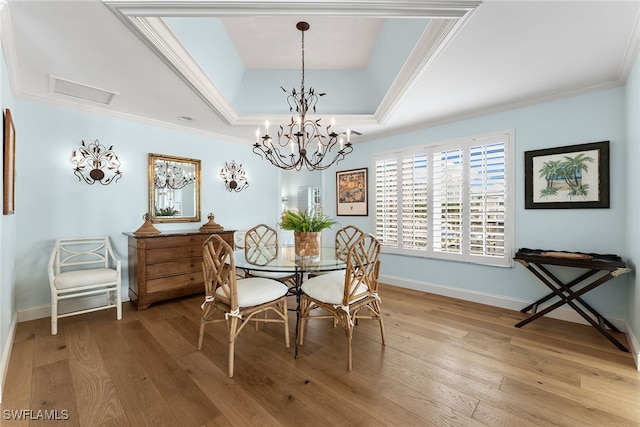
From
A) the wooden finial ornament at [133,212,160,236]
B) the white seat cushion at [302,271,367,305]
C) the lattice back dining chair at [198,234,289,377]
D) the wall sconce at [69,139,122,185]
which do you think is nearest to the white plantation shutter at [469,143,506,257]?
the white seat cushion at [302,271,367,305]

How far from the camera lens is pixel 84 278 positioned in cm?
266

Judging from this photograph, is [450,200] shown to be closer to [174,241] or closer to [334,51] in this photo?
[334,51]

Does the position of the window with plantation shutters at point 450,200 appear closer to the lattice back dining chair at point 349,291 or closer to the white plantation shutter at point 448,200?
the white plantation shutter at point 448,200

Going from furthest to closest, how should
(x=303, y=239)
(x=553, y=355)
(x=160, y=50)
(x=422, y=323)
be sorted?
(x=422, y=323) < (x=303, y=239) < (x=553, y=355) < (x=160, y=50)

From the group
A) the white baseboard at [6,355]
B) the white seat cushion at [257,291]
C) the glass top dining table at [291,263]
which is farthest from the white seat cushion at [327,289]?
the white baseboard at [6,355]

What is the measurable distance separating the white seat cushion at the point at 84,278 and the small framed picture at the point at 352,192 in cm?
343

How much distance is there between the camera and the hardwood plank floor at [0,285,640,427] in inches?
59.7

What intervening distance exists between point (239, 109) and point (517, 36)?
120 inches

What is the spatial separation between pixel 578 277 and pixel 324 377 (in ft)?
8.94

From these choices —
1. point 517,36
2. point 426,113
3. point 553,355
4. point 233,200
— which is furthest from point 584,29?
point 233,200

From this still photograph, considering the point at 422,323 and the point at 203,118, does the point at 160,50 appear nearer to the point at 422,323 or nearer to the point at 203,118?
the point at 203,118

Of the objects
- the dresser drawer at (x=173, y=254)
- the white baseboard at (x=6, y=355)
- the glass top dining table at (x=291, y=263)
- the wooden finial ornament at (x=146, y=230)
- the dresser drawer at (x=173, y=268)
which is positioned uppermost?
the wooden finial ornament at (x=146, y=230)

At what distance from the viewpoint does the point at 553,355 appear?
7.03ft

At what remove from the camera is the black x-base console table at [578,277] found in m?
2.24
